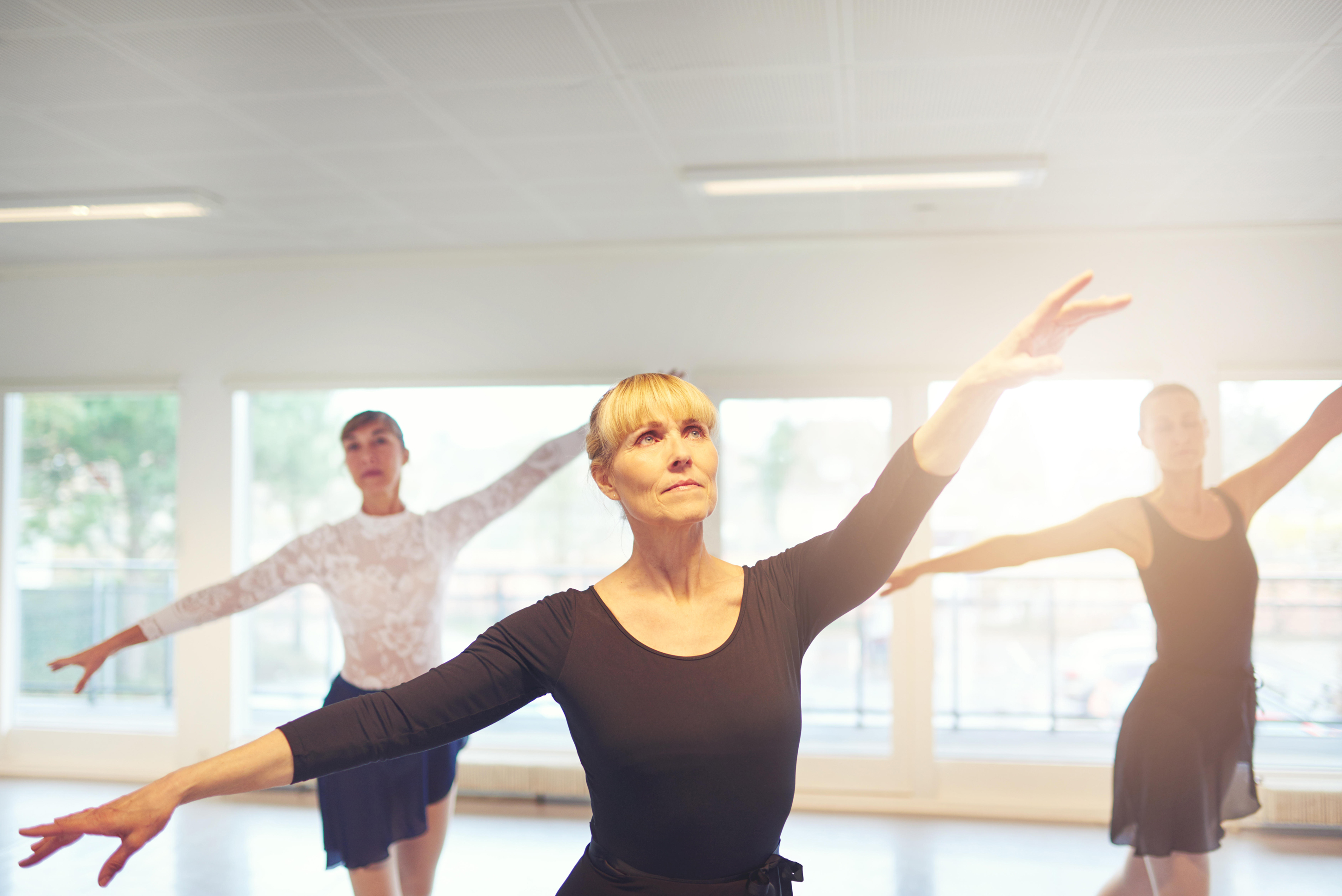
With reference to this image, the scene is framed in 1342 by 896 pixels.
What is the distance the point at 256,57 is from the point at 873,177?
2122 millimetres

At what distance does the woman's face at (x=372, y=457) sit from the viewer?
2.64 m

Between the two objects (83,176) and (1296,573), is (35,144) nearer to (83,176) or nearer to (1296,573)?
(83,176)

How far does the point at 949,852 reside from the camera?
380cm

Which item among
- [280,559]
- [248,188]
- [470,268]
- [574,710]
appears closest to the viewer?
[574,710]

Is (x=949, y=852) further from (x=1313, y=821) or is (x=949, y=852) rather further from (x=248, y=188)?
(x=248, y=188)

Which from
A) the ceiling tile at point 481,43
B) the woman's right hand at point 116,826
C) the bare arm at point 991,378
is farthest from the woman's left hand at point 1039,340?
the ceiling tile at point 481,43

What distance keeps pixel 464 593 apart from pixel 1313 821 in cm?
435

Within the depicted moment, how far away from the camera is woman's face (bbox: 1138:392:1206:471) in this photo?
7.72 ft

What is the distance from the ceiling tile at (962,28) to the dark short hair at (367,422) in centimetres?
163

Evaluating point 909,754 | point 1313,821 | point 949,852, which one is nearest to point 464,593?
point 909,754

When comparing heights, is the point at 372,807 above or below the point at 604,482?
below

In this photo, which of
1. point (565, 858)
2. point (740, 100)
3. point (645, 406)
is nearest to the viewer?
point (645, 406)

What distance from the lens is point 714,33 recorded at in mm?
2398

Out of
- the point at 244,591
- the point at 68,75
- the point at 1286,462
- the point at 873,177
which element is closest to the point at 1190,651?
the point at 1286,462
